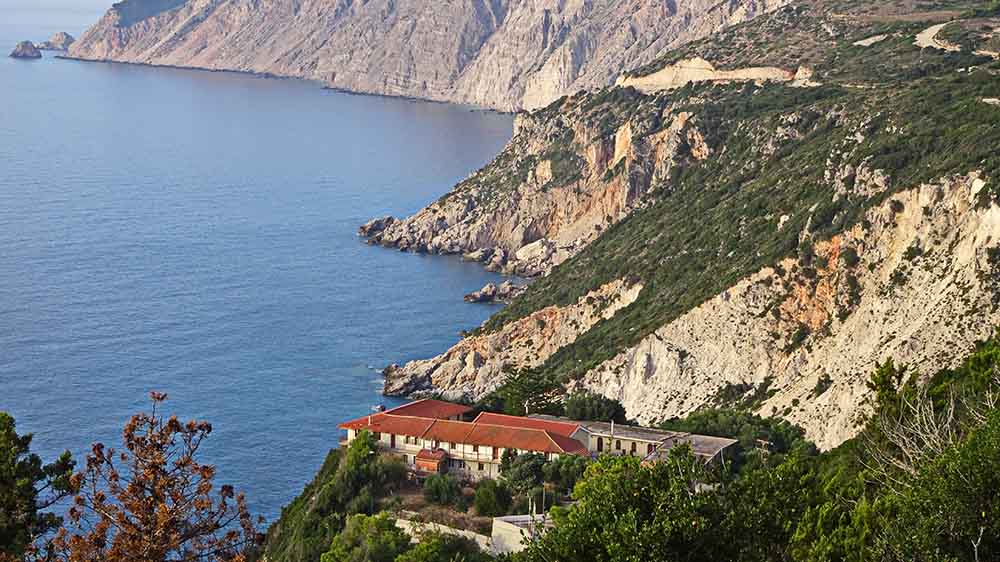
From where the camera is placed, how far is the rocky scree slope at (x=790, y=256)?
158 ft

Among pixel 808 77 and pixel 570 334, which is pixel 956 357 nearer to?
pixel 570 334

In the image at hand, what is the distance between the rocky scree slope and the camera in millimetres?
48156

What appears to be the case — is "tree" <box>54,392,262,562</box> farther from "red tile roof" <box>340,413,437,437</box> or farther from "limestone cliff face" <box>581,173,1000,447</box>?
"limestone cliff face" <box>581,173,1000,447</box>

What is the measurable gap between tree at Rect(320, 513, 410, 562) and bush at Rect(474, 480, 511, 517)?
2850 mm

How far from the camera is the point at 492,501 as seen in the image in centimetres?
3556

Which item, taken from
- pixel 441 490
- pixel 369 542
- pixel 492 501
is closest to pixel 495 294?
pixel 441 490

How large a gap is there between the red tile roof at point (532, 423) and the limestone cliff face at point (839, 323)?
837 centimetres

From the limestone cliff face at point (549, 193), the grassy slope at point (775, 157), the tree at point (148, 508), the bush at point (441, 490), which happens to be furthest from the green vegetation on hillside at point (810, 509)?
the limestone cliff face at point (549, 193)

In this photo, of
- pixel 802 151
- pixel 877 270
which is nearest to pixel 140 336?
pixel 802 151

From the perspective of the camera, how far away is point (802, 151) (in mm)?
72562

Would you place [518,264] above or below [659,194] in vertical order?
below

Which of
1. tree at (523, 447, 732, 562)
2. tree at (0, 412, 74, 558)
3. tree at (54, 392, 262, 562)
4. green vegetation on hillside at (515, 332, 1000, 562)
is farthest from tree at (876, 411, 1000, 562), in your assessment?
tree at (0, 412, 74, 558)

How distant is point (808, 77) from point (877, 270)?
1529 inches

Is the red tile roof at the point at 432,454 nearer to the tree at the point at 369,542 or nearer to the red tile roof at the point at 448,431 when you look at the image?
the red tile roof at the point at 448,431
